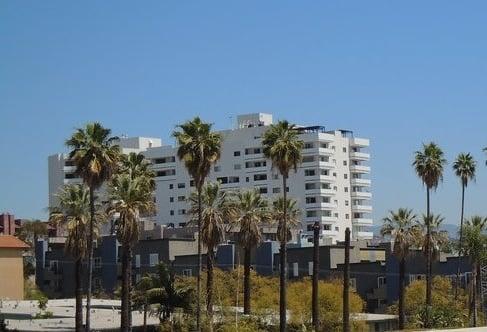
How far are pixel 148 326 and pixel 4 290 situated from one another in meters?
39.1

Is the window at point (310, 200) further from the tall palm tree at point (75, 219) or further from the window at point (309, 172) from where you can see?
the tall palm tree at point (75, 219)

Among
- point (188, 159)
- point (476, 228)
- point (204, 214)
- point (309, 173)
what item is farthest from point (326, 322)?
point (309, 173)

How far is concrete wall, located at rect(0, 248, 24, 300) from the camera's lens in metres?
103

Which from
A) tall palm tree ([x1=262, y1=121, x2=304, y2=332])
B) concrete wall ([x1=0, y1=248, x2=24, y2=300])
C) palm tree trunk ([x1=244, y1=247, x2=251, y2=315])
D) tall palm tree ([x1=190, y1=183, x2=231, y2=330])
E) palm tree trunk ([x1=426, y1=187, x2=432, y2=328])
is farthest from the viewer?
concrete wall ([x1=0, y1=248, x2=24, y2=300])

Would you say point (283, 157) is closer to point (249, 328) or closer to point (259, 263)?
point (249, 328)

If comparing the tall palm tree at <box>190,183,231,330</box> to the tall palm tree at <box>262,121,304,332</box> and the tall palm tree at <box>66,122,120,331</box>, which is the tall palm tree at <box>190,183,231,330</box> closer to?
the tall palm tree at <box>262,121,304,332</box>

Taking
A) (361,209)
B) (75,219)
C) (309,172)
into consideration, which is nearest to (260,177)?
(309,172)

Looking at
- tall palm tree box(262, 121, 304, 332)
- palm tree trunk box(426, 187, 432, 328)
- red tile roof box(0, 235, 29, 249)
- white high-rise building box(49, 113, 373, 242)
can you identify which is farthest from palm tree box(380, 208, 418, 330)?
white high-rise building box(49, 113, 373, 242)

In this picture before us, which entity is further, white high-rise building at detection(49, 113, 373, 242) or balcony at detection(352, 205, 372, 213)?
balcony at detection(352, 205, 372, 213)

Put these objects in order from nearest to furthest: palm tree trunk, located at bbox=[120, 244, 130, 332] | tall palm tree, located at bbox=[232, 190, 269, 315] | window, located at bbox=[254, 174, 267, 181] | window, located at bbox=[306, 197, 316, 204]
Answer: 1. palm tree trunk, located at bbox=[120, 244, 130, 332]
2. tall palm tree, located at bbox=[232, 190, 269, 315]
3. window, located at bbox=[306, 197, 316, 204]
4. window, located at bbox=[254, 174, 267, 181]

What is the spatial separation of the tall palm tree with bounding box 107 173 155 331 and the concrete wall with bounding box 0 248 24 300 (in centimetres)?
4570

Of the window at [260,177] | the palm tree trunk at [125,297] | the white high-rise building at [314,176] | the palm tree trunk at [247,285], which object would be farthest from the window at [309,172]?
the palm tree trunk at [125,297]

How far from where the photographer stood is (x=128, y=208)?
60.6 meters

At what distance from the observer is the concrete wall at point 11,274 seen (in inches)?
4058
